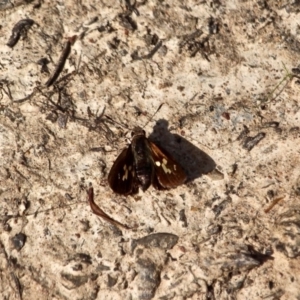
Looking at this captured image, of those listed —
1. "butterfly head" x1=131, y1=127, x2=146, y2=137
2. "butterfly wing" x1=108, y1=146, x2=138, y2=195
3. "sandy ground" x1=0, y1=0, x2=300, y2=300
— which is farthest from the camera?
"butterfly head" x1=131, y1=127, x2=146, y2=137

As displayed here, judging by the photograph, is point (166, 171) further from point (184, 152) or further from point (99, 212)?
point (99, 212)

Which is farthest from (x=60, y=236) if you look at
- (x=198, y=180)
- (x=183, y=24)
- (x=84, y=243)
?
(x=183, y=24)

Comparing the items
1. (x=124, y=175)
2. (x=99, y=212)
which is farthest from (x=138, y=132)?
(x=99, y=212)

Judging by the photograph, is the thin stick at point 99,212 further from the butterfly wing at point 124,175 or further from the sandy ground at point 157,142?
the butterfly wing at point 124,175

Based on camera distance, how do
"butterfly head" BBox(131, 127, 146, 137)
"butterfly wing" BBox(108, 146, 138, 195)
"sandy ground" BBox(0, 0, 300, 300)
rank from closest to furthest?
"sandy ground" BBox(0, 0, 300, 300), "butterfly wing" BBox(108, 146, 138, 195), "butterfly head" BBox(131, 127, 146, 137)

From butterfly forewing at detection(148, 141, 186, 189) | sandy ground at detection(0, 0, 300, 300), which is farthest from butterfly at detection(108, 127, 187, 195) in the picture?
sandy ground at detection(0, 0, 300, 300)

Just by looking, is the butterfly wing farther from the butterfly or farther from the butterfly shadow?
the butterfly shadow

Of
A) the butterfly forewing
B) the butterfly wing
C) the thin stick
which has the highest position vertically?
the butterfly forewing
